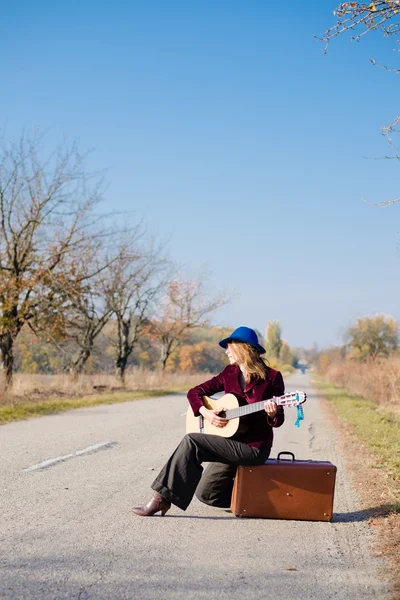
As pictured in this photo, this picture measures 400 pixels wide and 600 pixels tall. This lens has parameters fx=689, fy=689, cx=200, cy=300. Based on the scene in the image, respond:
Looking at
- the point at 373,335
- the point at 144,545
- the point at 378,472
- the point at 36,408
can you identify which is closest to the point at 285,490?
the point at 144,545

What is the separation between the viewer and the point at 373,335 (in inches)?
3029

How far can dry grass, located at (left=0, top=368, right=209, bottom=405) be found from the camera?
62.5 feet

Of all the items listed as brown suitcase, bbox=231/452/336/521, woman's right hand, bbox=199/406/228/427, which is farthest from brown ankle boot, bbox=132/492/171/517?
woman's right hand, bbox=199/406/228/427

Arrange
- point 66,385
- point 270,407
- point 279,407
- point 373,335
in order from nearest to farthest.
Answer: point 270,407 < point 279,407 < point 66,385 < point 373,335

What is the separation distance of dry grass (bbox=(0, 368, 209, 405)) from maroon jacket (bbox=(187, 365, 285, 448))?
11.8 metres

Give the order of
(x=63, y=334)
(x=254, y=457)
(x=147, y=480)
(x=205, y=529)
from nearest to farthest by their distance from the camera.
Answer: (x=205, y=529), (x=254, y=457), (x=147, y=480), (x=63, y=334)

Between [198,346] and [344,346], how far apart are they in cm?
2046

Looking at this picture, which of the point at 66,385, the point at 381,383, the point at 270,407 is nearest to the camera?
the point at 270,407

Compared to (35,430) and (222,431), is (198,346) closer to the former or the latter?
(35,430)

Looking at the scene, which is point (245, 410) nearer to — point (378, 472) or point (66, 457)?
point (66, 457)

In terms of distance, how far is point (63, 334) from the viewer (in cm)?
2339

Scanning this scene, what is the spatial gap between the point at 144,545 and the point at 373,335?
2942 inches

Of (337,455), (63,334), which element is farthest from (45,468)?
(63,334)

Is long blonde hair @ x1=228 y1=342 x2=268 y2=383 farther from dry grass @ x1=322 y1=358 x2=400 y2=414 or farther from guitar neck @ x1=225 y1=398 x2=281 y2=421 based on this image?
dry grass @ x1=322 y1=358 x2=400 y2=414
